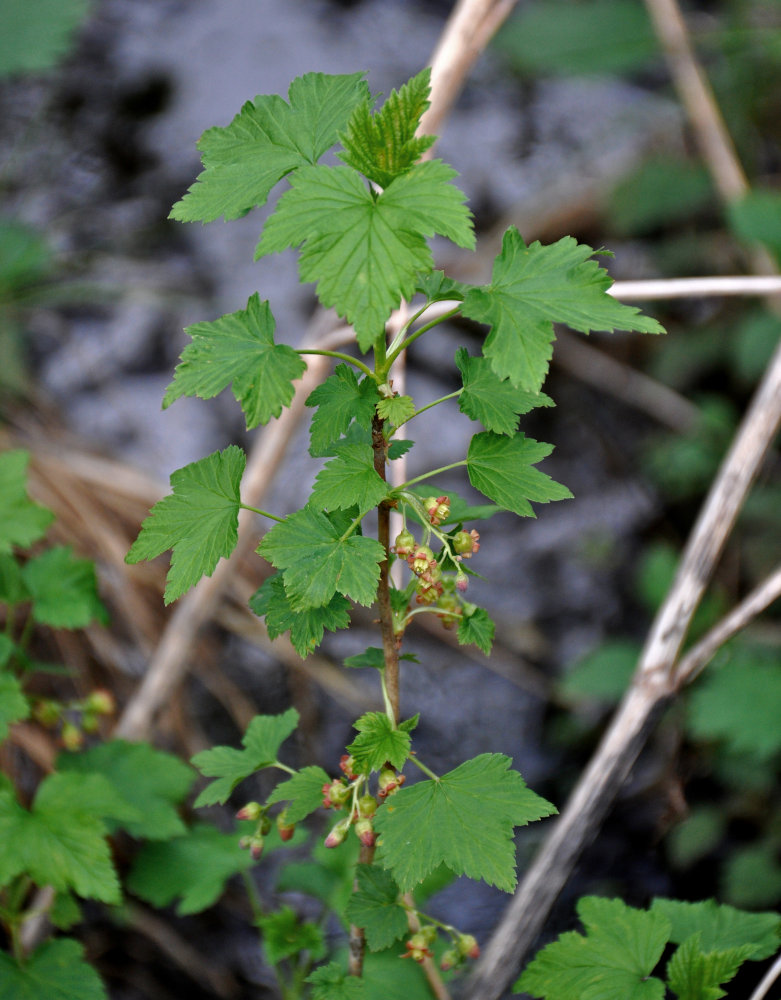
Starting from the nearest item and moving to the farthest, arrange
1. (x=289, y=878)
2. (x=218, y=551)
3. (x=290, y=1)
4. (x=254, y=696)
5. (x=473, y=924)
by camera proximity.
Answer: (x=218, y=551) → (x=289, y=878) → (x=473, y=924) → (x=254, y=696) → (x=290, y=1)

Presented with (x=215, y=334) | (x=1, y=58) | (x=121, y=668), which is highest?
(x=1, y=58)

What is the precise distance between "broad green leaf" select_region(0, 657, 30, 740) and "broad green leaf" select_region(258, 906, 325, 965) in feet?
1.40

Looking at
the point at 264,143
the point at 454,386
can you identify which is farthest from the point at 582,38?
the point at 264,143

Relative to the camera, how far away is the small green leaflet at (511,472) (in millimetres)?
846

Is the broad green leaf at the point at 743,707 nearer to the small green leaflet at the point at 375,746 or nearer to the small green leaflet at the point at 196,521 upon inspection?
the small green leaflet at the point at 375,746

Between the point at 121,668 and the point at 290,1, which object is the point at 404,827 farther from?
the point at 290,1

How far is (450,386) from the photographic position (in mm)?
2982

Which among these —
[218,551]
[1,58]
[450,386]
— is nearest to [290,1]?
[1,58]

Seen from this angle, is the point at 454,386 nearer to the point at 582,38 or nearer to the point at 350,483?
the point at 582,38

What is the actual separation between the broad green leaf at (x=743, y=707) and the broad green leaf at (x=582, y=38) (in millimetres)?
1966

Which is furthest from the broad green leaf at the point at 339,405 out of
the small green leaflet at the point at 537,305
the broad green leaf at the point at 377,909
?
the broad green leaf at the point at 377,909

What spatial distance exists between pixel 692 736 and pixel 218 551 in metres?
1.63

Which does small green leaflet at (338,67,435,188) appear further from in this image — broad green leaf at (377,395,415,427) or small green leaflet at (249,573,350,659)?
small green leaflet at (249,573,350,659)

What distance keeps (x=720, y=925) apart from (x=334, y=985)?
1.62 ft
